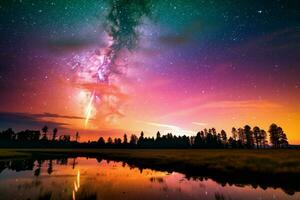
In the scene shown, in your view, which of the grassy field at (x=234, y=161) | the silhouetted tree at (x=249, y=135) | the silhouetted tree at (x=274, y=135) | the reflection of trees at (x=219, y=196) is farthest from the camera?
the silhouetted tree at (x=249, y=135)

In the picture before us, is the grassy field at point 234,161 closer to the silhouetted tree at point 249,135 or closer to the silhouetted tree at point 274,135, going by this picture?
the silhouetted tree at point 274,135

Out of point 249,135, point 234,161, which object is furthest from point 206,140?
point 234,161

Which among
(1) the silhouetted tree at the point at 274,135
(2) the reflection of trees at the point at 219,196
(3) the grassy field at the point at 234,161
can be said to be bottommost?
(2) the reflection of trees at the point at 219,196

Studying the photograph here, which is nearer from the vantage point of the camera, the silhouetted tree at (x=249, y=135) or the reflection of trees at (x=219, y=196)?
the reflection of trees at (x=219, y=196)

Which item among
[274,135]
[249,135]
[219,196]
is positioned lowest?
[219,196]

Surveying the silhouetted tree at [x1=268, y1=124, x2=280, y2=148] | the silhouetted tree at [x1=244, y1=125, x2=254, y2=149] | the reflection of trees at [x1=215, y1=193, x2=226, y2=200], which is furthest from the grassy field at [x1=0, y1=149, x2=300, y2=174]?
the silhouetted tree at [x1=244, y1=125, x2=254, y2=149]

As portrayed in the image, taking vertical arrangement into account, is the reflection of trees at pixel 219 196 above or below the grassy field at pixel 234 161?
below

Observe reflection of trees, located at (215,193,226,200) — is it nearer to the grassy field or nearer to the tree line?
the grassy field

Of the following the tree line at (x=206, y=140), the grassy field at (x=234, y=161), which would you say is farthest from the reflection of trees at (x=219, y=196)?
the tree line at (x=206, y=140)

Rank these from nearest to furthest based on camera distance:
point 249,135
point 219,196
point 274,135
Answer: point 219,196, point 274,135, point 249,135

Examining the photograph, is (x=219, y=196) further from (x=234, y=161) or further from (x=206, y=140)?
(x=206, y=140)

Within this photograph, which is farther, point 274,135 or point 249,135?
point 249,135

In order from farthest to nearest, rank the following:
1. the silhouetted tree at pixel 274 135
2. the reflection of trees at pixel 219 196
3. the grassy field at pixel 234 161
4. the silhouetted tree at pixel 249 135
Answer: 1. the silhouetted tree at pixel 249 135
2. the silhouetted tree at pixel 274 135
3. the grassy field at pixel 234 161
4. the reflection of trees at pixel 219 196

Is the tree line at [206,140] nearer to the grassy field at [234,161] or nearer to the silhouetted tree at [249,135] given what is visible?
the silhouetted tree at [249,135]
